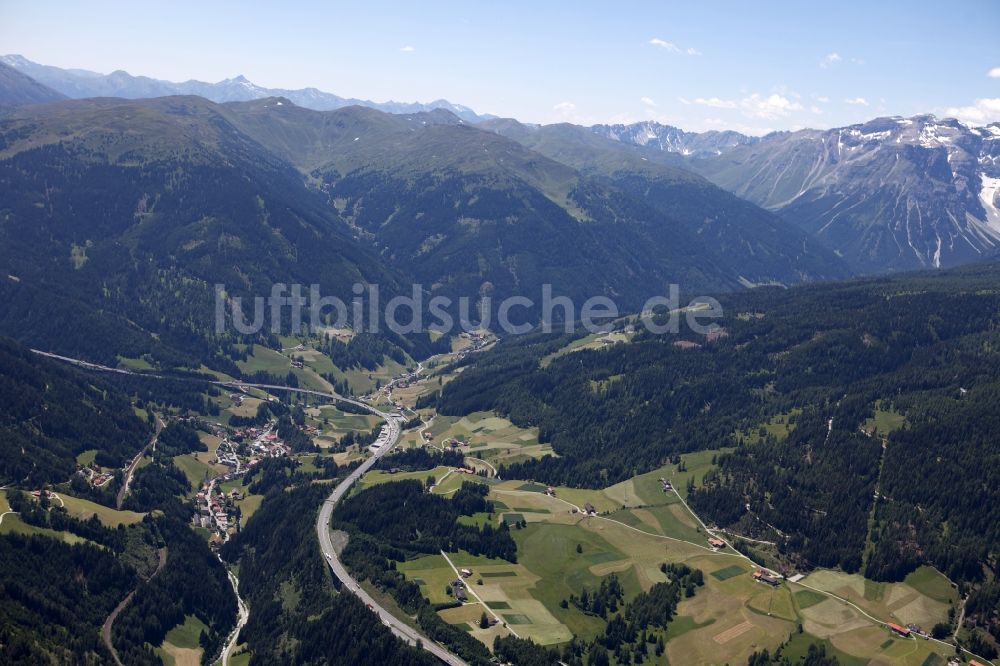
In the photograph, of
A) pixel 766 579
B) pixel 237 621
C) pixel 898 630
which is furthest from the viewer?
pixel 237 621

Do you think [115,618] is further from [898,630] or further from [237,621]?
[898,630]

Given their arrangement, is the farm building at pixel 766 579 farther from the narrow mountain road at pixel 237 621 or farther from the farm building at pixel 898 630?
the narrow mountain road at pixel 237 621

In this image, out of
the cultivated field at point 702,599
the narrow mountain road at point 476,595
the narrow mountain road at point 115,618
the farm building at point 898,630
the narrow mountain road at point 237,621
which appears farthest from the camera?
the narrow mountain road at point 237,621

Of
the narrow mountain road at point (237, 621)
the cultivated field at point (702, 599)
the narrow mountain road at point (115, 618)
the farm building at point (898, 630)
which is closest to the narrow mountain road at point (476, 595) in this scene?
the cultivated field at point (702, 599)

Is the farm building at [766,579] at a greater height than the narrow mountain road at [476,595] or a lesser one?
greater

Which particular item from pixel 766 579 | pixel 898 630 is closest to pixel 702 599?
pixel 766 579

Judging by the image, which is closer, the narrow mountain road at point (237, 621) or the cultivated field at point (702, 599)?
the cultivated field at point (702, 599)

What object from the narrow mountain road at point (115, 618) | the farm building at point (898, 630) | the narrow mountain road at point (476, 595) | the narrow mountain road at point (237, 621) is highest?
the farm building at point (898, 630)

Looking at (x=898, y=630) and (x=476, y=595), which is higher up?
(x=898, y=630)

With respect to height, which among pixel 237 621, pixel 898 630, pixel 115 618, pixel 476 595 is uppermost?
pixel 898 630

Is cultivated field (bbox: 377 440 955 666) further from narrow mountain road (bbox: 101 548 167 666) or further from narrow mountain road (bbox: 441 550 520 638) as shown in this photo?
narrow mountain road (bbox: 101 548 167 666)

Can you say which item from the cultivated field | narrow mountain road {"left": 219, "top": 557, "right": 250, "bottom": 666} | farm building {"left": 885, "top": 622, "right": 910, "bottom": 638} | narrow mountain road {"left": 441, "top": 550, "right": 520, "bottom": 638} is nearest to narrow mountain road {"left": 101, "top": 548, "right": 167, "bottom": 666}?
narrow mountain road {"left": 219, "top": 557, "right": 250, "bottom": 666}

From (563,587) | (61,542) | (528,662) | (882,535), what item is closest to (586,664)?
(528,662)
